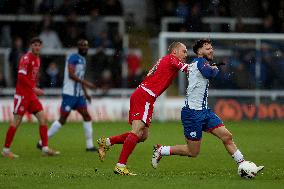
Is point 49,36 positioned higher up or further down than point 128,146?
higher up

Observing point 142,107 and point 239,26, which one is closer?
point 142,107

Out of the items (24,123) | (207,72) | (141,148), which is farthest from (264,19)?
(207,72)

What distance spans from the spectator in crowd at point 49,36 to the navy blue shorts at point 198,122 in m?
14.7

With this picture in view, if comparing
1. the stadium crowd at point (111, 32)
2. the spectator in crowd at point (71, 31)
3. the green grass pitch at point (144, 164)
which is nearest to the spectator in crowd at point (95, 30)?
the stadium crowd at point (111, 32)

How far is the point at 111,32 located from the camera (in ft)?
93.0

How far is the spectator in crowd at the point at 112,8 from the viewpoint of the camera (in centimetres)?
2869

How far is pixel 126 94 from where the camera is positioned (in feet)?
88.7

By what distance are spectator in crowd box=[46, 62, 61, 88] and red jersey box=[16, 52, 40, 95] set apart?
31.9ft

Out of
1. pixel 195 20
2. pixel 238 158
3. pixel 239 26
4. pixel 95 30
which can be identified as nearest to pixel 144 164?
pixel 238 158

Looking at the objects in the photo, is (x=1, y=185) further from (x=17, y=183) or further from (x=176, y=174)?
(x=176, y=174)

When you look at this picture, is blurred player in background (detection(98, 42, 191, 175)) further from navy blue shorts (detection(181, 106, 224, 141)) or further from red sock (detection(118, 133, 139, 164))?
navy blue shorts (detection(181, 106, 224, 141))

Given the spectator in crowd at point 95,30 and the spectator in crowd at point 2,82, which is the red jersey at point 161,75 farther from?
the spectator in crowd at point 95,30

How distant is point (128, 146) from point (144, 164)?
6.93 ft

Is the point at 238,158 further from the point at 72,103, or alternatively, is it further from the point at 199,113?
the point at 72,103
